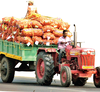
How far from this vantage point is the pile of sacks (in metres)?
19.4

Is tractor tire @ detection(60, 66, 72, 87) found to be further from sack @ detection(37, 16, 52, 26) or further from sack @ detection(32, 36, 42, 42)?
sack @ detection(37, 16, 52, 26)

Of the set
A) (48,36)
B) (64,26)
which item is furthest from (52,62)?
(64,26)

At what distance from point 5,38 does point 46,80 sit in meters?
4.78

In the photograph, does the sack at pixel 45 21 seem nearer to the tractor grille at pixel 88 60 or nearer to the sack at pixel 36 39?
the sack at pixel 36 39

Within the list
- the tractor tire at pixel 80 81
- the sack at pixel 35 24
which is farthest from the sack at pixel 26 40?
the tractor tire at pixel 80 81

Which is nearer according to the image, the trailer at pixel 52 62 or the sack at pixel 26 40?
the trailer at pixel 52 62

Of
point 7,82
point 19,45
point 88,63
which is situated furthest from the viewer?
point 7,82

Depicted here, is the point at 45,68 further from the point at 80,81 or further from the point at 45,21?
the point at 45,21

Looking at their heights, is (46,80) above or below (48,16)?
below

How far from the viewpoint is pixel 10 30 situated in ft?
67.4

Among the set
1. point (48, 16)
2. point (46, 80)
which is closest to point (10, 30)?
point (48, 16)

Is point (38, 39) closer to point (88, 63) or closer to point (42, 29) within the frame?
point (42, 29)

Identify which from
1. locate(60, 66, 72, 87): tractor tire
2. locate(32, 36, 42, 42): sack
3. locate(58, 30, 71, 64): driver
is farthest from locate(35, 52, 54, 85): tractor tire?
locate(32, 36, 42, 42): sack

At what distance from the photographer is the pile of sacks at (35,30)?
1936cm
